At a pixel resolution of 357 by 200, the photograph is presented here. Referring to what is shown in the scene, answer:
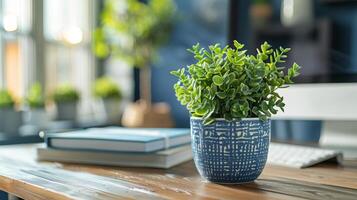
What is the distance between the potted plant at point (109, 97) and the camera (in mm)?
2236

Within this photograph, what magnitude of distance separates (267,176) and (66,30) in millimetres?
1970

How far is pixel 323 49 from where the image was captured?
3.36 feet

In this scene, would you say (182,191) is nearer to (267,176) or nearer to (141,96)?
(267,176)

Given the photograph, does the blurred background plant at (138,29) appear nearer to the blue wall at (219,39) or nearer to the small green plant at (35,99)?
the blue wall at (219,39)

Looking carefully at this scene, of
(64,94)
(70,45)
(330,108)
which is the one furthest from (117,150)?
(70,45)

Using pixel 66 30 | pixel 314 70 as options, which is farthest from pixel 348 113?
pixel 66 30

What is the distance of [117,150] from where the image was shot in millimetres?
708

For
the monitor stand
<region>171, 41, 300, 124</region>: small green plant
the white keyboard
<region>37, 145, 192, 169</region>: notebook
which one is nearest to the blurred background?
the monitor stand

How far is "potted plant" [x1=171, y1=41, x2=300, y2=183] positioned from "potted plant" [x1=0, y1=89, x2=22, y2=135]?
55.7 inches

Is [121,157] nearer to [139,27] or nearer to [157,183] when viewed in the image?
[157,183]

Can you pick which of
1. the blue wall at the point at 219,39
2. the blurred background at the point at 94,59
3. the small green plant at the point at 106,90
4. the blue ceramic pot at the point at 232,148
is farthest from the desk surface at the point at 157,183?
the small green plant at the point at 106,90

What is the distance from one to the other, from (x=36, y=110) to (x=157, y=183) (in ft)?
4.95

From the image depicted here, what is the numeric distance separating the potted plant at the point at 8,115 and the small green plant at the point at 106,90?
0.53 metres

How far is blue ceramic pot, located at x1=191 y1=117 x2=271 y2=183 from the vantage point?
55 centimetres
